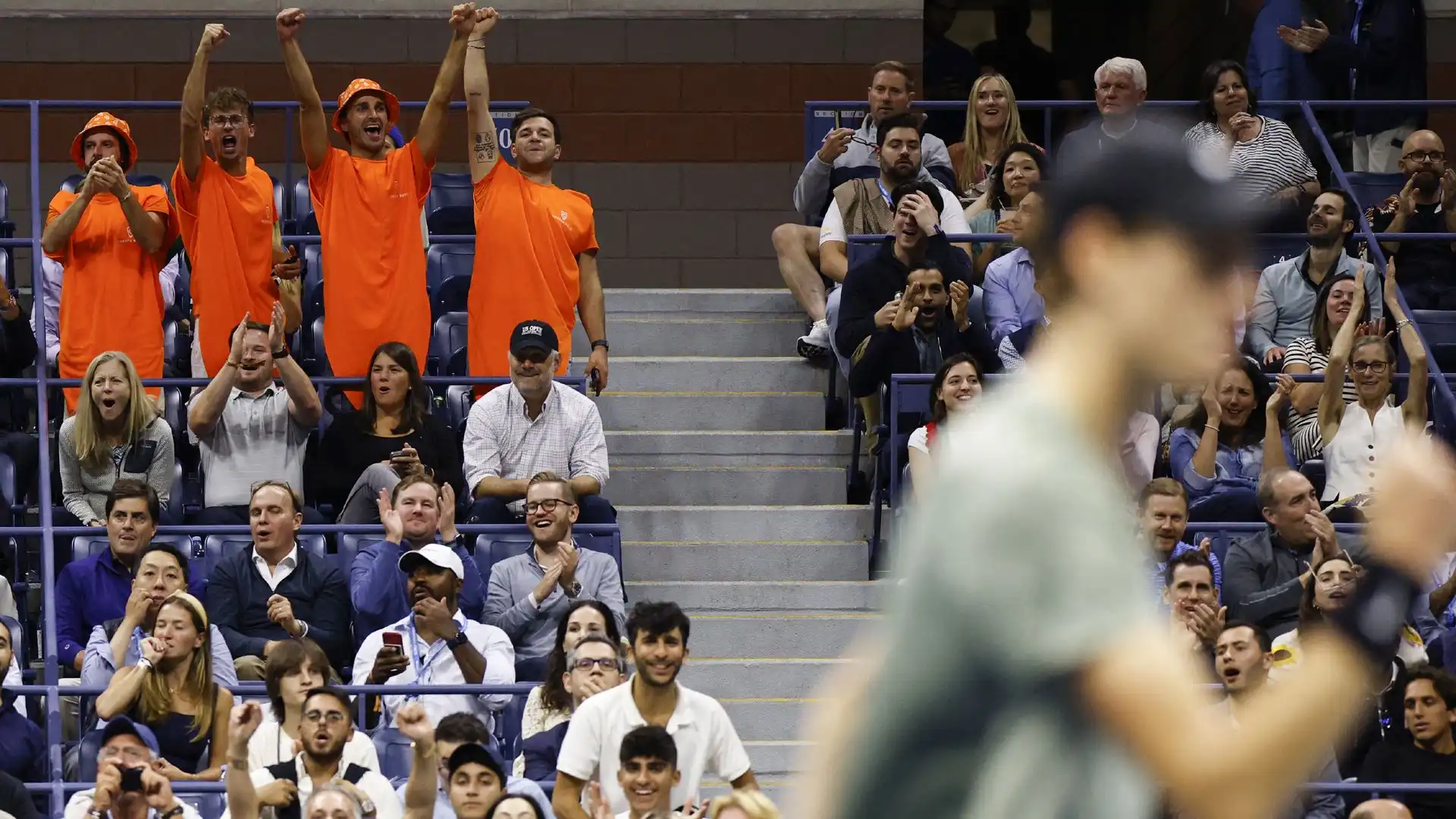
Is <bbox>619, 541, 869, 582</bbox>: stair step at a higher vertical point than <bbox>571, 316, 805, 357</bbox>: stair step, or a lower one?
lower

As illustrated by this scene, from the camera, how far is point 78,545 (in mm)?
8664

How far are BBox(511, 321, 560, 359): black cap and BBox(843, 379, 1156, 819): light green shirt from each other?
25.1ft

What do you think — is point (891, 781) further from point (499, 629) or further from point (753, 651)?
point (753, 651)

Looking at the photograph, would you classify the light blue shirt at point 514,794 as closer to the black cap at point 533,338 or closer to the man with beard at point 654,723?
the man with beard at point 654,723

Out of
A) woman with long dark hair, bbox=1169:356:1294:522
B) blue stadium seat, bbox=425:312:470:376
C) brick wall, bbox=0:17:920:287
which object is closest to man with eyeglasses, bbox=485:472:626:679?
blue stadium seat, bbox=425:312:470:376

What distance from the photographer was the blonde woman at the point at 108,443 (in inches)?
355

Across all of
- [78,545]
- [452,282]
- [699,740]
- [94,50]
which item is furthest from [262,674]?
[94,50]

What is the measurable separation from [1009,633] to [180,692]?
6.60 metres

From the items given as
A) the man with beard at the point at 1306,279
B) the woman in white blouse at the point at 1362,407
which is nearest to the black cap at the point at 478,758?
the woman in white blouse at the point at 1362,407

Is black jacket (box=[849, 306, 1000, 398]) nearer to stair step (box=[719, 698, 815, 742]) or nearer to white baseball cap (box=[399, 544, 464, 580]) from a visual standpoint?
stair step (box=[719, 698, 815, 742])

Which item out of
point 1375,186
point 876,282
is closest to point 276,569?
point 876,282

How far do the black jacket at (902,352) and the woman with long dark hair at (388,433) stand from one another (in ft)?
6.02

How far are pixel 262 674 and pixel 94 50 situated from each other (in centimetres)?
651

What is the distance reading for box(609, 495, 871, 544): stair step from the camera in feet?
32.6
